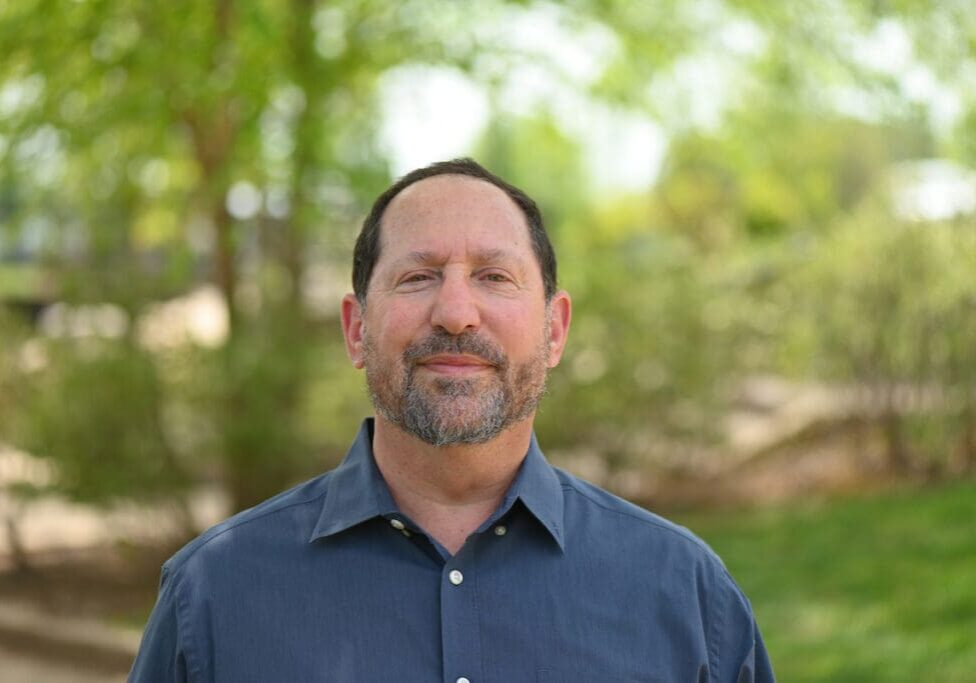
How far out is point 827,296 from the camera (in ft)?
38.0

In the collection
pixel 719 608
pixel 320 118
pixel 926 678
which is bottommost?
pixel 926 678

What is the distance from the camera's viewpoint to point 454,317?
234cm

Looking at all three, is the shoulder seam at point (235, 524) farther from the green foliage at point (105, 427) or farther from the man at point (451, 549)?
the green foliage at point (105, 427)

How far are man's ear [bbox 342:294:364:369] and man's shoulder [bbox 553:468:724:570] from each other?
0.46 meters

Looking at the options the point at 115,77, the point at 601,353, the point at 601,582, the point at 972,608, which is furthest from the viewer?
the point at 601,353

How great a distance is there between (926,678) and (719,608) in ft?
15.1

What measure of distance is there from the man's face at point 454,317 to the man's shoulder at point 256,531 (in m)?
0.23

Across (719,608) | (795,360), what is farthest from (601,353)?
(719,608)

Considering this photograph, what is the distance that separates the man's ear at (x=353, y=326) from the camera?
8.44 feet

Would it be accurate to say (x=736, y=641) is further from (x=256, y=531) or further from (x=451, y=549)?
(x=256, y=531)

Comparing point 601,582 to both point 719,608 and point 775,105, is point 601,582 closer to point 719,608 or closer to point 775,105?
point 719,608

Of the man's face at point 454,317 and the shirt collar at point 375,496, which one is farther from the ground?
the man's face at point 454,317

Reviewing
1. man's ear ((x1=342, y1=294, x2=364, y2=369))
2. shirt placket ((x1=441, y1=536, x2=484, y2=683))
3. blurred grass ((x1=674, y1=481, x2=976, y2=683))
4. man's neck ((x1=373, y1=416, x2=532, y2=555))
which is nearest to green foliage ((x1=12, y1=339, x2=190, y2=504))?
blurred grass ((x1=674, y1=481, x2=976, y2=683))

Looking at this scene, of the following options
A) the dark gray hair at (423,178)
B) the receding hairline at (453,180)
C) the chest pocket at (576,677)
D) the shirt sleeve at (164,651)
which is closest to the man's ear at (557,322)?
the dark gray hair at (423,178)
